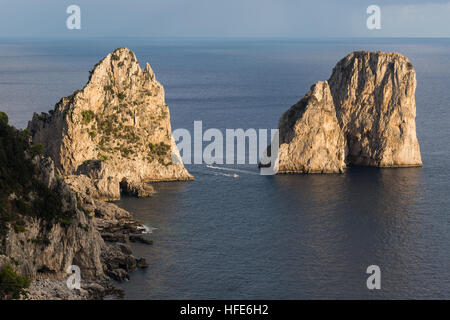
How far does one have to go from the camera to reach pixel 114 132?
467 ft

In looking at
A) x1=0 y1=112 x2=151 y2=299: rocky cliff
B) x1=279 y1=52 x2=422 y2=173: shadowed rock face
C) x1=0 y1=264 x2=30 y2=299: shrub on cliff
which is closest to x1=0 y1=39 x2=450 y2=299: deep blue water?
x1=0 y1=112 x2=151 y2=299: rocky cliff

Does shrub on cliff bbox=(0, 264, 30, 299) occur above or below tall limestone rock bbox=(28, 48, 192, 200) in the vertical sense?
below

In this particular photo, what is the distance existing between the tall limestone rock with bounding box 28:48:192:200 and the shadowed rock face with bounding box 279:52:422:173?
26165 mm

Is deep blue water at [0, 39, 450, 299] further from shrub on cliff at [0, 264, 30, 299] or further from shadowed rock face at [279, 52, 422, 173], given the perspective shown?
shrub on cliff at [0, 264, 30, 299]

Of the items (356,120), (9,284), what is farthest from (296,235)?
(356,120)

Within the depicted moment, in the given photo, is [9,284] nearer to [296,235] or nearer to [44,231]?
[44,231]

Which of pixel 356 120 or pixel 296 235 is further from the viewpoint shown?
pixel 356 120

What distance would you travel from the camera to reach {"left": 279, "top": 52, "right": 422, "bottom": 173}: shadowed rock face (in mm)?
156125

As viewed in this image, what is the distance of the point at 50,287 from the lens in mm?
83688

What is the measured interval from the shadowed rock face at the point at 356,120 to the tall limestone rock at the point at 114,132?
26165 millimetres

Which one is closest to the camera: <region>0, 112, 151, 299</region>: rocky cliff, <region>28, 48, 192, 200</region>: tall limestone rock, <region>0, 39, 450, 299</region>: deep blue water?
<region>0, 112, 151, 299</region>: rocky cliff

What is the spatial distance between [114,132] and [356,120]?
2141 inches

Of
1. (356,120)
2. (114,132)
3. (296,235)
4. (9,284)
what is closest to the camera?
(9,284)

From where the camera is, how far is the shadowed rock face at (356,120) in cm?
15612
